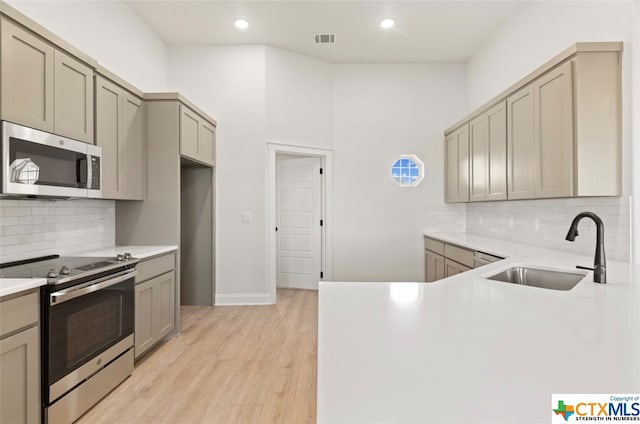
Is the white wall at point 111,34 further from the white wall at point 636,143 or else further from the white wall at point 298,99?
the white wall at point 636,143

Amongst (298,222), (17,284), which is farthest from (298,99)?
(17,284)

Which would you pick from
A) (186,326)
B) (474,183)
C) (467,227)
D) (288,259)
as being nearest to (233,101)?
(288,259)

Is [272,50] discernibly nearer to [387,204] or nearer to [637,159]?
[387,204]

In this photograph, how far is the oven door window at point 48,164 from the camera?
1.97m

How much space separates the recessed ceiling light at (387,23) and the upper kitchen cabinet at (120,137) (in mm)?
2763

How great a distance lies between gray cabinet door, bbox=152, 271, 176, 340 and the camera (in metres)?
3.11

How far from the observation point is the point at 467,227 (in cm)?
514

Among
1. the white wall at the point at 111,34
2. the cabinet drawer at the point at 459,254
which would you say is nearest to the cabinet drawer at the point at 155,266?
the white wall at the point at 111,34

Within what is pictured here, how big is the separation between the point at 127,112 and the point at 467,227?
447 centimetres

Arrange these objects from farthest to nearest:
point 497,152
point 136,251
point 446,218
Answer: point 446,218 → point 497,152 → point 136,251

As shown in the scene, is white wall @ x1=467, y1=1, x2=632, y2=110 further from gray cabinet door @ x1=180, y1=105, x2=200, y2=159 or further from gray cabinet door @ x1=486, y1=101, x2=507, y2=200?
gray cabinet door @ x1=180, y1=105, x2=200, y2=159

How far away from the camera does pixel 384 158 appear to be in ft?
17.4

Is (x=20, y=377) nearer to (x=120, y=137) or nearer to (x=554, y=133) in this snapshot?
(x=120, y=137)

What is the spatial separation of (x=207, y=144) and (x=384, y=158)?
2527 millimetres
